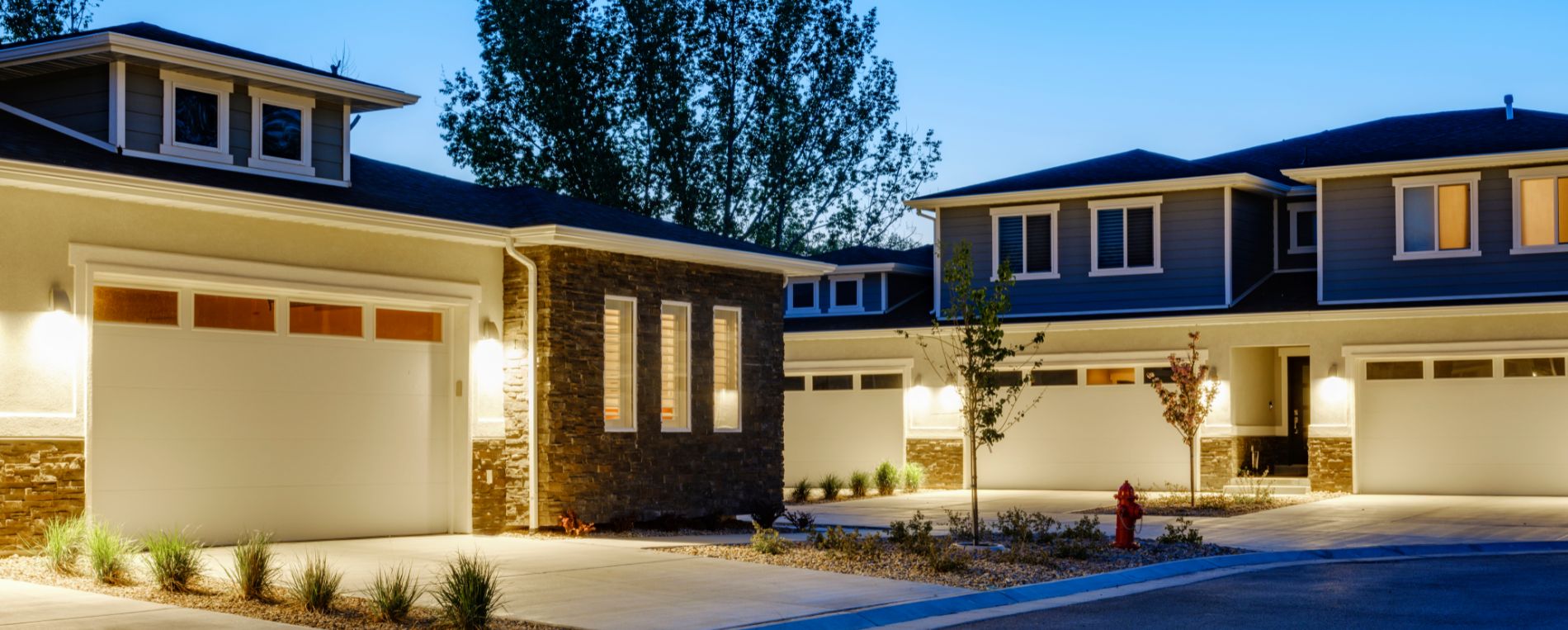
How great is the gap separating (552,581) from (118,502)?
4.61m

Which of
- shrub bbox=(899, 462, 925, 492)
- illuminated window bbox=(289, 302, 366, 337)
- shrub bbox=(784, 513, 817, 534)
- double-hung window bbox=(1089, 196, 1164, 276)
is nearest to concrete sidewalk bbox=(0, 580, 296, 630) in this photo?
illuminated window bbox=(289, 302, 366, 337)

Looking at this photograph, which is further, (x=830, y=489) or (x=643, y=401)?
(x=830, y=489)

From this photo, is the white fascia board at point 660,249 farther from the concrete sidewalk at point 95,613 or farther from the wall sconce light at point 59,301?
the concrete sidewalk at point 95,613

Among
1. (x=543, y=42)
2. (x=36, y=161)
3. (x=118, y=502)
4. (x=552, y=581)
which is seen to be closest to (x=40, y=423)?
(x=118, y=502)

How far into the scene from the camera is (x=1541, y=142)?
1065 inches

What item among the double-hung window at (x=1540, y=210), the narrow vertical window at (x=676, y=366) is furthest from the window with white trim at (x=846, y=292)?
the narrow vertical window at (x=676, y=366)

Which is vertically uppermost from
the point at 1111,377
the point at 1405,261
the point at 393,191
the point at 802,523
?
the point at 393,191

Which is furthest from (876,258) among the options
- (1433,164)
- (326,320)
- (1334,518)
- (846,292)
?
(326,320)

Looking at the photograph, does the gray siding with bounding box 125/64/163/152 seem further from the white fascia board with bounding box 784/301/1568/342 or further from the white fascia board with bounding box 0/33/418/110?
the white fascia board with bounding box 784/301/1568/342

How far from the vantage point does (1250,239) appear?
30797 millimetres

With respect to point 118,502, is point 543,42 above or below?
above

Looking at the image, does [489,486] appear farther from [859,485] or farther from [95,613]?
[859,485]

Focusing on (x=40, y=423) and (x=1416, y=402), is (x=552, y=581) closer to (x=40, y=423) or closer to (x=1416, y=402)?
(x=40, y=423)

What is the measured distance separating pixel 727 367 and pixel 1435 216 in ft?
44.7
